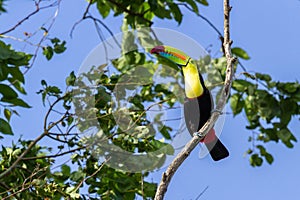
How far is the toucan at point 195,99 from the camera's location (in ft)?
10.3

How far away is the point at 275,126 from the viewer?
4.71 m

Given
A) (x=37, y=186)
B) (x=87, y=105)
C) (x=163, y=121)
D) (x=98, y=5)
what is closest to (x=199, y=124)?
(x=163, y=121)

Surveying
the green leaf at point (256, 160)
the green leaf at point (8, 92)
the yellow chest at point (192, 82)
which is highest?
the green leaf at point (256, 160)

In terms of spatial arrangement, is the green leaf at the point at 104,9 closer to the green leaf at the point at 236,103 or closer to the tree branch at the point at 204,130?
the green leaf at the point at 236,103

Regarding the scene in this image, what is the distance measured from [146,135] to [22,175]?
2.22ft

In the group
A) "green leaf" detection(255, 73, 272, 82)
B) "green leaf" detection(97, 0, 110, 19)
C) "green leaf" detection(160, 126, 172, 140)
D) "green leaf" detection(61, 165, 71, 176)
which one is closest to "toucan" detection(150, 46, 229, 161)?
"green leaf" detection(160, 126, 172, 140)

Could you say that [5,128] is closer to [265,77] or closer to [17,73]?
[17,73]

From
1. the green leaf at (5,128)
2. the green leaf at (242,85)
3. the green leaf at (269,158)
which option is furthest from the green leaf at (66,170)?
the green leaf at (269,158)

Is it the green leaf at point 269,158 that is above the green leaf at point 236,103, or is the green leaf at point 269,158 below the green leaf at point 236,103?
below

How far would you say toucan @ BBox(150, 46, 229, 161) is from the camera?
313 cm

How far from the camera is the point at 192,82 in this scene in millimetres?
3221

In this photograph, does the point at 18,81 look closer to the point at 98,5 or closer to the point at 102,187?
the point at 102,187

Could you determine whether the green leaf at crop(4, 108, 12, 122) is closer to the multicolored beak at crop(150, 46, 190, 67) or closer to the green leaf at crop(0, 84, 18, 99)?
the green leaf at crop(0, 84, 18, 99)

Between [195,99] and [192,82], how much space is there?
A: 0.39 feet
